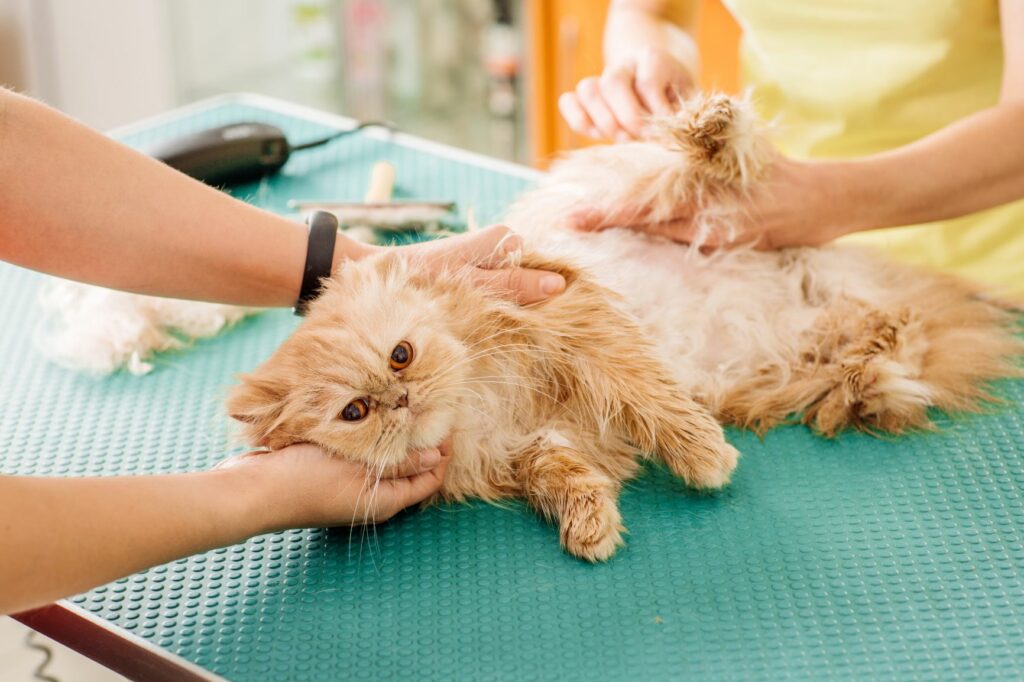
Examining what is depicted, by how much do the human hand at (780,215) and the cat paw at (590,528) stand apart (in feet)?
1.94

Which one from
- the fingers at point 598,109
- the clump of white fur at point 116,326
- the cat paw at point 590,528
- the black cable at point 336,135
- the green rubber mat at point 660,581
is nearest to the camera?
the green rubber mat at point 660,581

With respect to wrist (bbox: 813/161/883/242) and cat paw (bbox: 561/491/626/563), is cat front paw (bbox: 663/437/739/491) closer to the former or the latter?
cat paw (bbox: 561/491/626/563)

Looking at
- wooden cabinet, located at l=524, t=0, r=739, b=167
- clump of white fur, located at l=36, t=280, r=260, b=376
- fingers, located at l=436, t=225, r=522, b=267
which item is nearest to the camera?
fingers, located at l=436, t=225, r=522, b=267

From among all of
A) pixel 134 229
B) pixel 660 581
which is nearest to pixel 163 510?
pixel 134 229

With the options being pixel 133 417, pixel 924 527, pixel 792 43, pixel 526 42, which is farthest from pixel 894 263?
pixel 526 42

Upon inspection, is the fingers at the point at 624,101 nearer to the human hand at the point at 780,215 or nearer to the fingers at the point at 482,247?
the human hand at the point at 780,215

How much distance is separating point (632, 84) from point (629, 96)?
0.04 meters

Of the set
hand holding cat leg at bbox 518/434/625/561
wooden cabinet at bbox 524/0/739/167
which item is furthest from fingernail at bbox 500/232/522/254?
wooden cabinet at bbox 524/0/739/167

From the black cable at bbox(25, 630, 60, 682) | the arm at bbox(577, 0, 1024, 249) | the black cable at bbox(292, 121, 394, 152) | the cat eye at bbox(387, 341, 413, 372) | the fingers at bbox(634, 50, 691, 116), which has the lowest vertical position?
the black cable at bbox(25, 630, 60, 682)

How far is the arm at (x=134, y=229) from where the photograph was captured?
3.62 feet

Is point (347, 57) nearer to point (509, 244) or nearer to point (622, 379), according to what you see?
point (509, 244)

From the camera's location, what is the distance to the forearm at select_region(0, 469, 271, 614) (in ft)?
2.60

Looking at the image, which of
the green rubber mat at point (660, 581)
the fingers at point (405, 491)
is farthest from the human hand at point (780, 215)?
the fingers at point (405, 491)

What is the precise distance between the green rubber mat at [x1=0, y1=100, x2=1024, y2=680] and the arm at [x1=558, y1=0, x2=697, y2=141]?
648 mm
